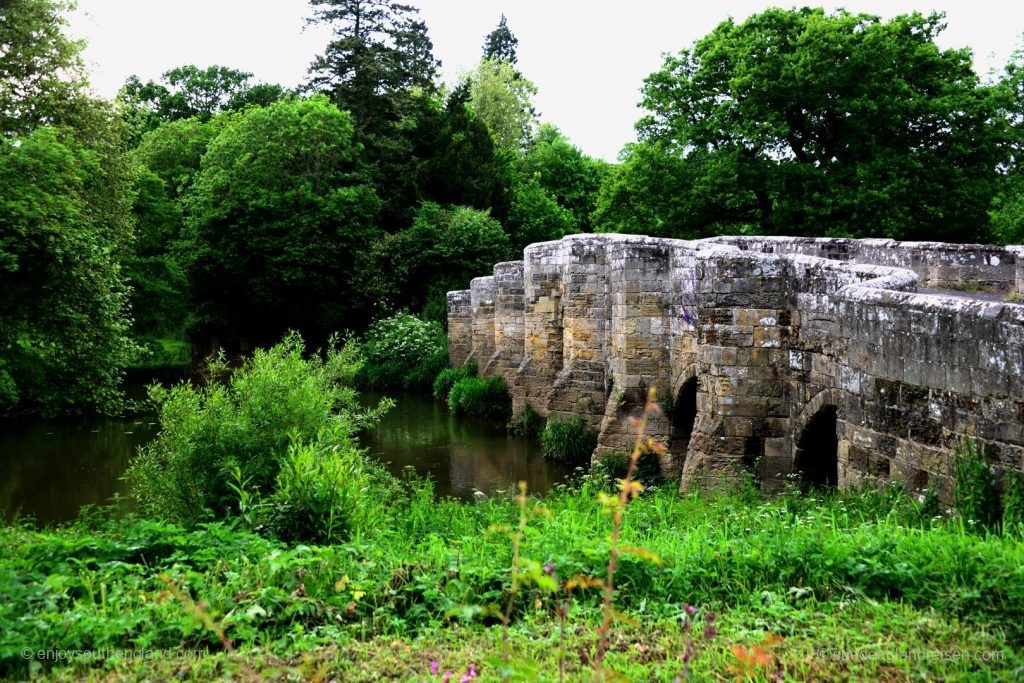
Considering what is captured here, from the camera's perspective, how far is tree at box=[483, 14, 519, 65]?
59.0m

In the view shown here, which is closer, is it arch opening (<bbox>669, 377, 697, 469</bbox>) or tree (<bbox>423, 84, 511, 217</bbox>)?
arch opening (<bbox>669, 377, 697, 469</bbox>)

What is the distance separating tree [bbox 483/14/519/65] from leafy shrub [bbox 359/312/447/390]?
32084 mm

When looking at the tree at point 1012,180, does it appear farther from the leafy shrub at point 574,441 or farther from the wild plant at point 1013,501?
the wild plant at point 1013,501

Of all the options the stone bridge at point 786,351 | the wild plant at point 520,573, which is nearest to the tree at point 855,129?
the stone bridge at point 786,351

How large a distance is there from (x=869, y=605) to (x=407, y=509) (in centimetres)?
533

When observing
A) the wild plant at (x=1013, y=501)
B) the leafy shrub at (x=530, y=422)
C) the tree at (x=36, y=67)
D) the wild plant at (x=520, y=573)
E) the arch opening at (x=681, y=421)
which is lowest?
the leafy shrub at (x=530, y=422)

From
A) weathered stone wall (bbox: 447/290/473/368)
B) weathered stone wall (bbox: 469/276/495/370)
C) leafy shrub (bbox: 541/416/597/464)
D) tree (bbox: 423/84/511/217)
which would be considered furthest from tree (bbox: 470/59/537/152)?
leafy shrub (bbox: 541/416/597/464)

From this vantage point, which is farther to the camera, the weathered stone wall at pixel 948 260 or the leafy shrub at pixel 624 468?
the weathered stone wall at pixel 948 260

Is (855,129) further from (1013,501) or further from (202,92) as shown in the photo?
(202,92)

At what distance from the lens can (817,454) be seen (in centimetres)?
1030

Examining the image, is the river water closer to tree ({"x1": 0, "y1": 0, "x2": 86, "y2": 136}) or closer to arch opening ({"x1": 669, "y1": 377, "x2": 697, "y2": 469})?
arch opening ({"x1": 669, "y1": 377, "x2": 697, "y2": 469})

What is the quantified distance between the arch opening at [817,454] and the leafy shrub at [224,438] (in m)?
4.80

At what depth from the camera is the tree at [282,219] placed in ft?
109

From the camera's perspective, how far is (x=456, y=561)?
593 cm
